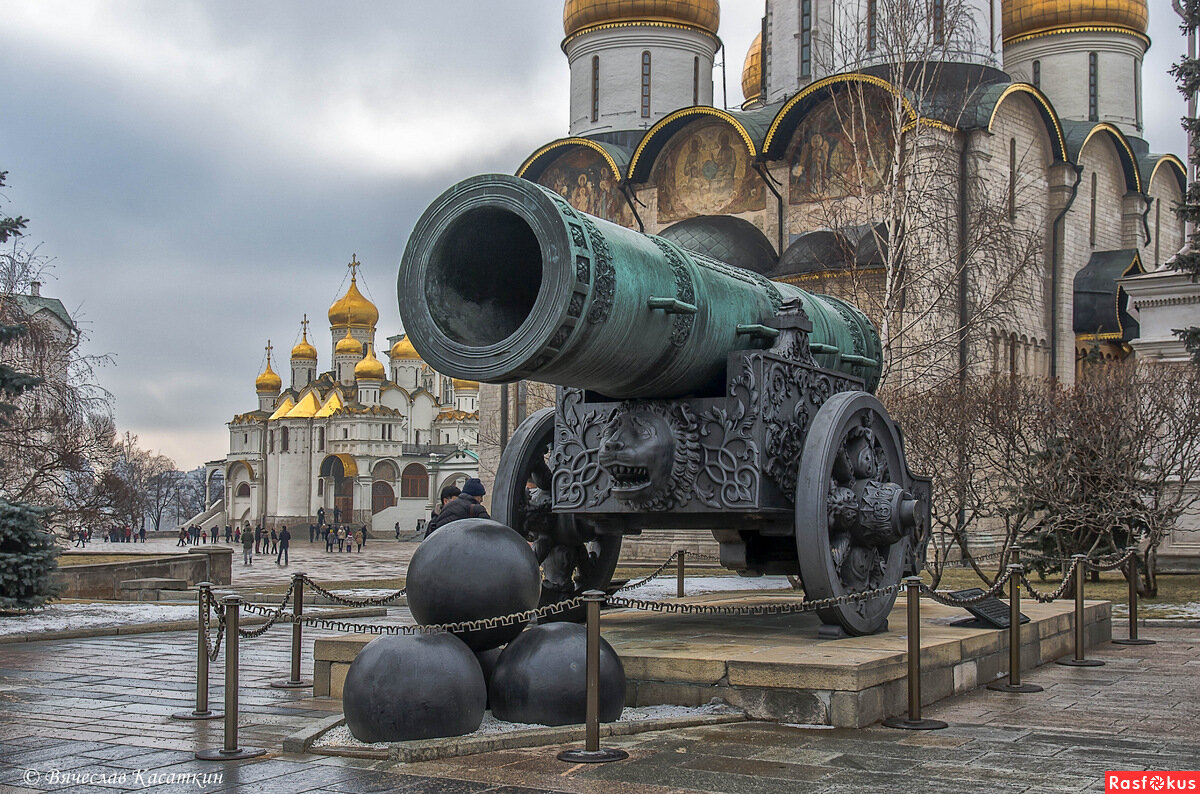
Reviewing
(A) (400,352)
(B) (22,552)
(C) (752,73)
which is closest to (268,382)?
(A) (400,352)

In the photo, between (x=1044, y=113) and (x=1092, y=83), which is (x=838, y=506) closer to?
(x=1044, y=113)

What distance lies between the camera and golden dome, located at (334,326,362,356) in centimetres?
7212

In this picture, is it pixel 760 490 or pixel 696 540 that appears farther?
pixel 696 540

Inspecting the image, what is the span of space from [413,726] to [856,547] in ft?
9.61

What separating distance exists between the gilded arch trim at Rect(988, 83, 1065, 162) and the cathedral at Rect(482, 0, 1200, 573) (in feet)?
0.18

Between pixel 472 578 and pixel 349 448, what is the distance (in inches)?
2482

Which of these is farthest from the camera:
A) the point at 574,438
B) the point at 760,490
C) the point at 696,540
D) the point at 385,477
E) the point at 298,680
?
the point at 385,477

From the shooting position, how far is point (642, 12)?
3550 cm

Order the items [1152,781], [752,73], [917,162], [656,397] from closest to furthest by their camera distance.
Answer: [1152,781]
[656,397]
[917,162]
[752,73]

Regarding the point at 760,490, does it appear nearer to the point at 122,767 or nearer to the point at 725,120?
the point at 122,767

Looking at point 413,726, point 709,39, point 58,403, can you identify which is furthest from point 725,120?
point 413,726

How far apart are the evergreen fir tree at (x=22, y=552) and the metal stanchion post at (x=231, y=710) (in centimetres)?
727

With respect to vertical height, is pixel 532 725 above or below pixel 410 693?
below

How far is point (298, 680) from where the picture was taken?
7668mm
